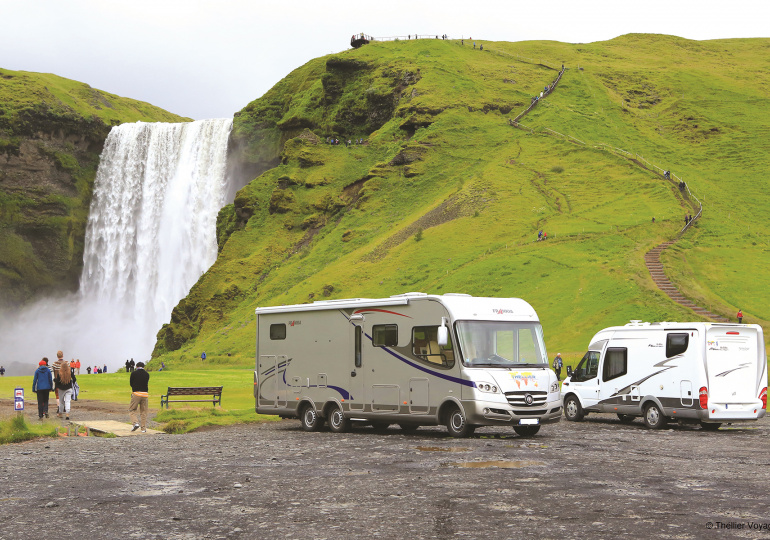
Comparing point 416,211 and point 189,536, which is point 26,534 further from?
point 416,211

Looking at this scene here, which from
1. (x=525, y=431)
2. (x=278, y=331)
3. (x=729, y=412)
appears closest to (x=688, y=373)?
(x=729, y=412)

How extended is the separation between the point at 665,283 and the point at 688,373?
106 feet

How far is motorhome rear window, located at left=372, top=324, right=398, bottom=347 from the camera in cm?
2141

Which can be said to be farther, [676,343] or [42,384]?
[42,384]

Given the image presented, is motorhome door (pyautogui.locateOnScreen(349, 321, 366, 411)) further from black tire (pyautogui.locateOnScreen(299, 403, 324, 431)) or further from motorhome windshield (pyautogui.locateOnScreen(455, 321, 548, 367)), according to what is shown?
motorhome windshield (pyautogui.locateOnScreen(455, 321, 548, 367))

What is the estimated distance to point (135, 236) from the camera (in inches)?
3757

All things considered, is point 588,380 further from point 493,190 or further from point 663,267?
point 493,190

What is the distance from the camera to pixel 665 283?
53750 mm

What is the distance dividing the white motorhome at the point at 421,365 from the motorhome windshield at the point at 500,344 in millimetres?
25

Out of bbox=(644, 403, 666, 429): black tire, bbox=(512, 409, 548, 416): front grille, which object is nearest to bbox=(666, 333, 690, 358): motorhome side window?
bbox=(644, 403, 666, 429): black tire

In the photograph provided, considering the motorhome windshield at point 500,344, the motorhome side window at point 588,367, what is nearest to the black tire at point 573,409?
the motorhome side window at point 588,367

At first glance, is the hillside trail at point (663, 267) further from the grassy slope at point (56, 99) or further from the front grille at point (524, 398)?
the grassy slope at point (56, 99)

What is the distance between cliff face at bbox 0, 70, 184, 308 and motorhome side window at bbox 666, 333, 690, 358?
93.1 m

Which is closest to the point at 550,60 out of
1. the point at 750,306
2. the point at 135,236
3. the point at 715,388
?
the point at 135,236
